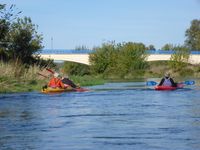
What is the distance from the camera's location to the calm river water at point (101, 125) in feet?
56.5

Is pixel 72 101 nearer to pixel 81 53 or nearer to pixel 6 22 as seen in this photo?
pixel 6 22

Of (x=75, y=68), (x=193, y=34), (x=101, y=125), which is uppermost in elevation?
(x=193, y=34)

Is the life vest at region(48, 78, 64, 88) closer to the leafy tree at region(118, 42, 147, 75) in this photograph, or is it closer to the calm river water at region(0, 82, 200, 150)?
the calm river water at region(0, 82, 200, 150)

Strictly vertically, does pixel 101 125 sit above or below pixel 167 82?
below

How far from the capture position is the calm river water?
56.5 feet

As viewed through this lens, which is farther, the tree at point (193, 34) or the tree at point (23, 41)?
the tree at point (193, 34)

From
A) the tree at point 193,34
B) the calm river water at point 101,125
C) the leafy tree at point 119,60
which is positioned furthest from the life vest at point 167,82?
the tree at point 193,34

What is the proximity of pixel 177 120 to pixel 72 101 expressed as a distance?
1234cm

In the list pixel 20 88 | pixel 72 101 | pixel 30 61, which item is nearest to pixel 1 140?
pixel 72 101

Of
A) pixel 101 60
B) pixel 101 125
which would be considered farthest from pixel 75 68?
pixel 101 125

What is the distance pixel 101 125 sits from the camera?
70.8 ft

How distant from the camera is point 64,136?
61.7ft

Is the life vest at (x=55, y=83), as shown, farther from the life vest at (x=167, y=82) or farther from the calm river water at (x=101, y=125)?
the calm river water at (x=101, y=125)

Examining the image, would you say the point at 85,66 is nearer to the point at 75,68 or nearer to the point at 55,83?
the point at 75,68
